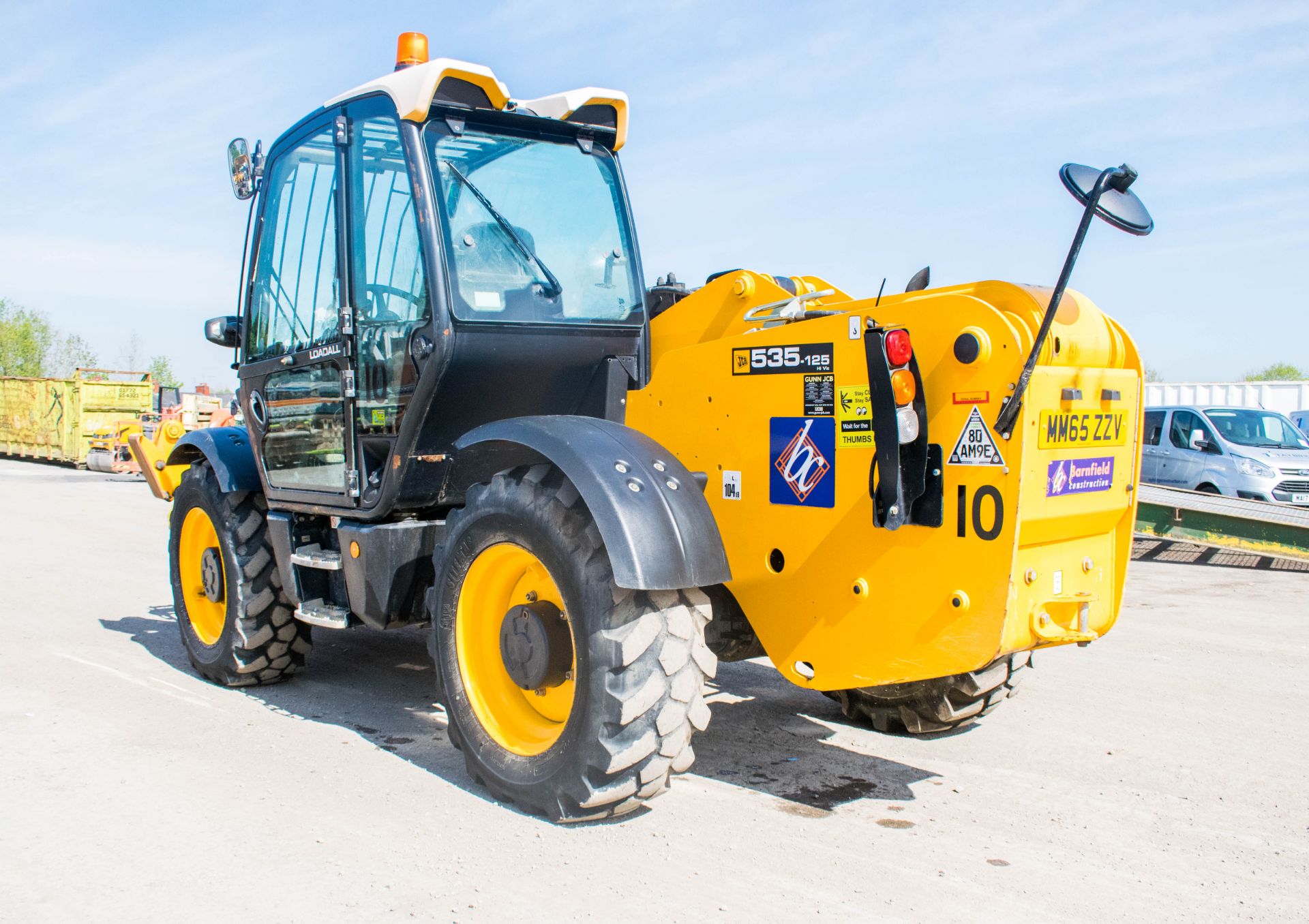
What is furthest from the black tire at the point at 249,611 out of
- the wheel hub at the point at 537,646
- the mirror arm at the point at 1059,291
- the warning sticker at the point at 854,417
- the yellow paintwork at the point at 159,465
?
the mirror arm at the point at 1059,291

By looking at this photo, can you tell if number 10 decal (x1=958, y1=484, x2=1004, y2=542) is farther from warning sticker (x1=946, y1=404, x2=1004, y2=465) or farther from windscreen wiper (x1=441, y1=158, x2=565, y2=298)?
windscreen wiper (x1=441, y1=158, x2=565, y2=298)

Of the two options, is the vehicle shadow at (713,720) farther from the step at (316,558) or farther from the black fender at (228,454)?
the black fender at (228,454)

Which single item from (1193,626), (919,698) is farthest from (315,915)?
(1193,626)

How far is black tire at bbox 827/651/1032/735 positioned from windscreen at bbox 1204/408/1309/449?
1159 cm

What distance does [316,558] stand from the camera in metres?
4.78

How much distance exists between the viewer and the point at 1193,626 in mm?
7484

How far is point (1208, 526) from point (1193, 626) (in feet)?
13.5

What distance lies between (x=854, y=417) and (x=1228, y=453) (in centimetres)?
1256

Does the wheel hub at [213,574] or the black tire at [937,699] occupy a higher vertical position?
the wheel hub at [213,574]

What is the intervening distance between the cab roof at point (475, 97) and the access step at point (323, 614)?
6.47 ft

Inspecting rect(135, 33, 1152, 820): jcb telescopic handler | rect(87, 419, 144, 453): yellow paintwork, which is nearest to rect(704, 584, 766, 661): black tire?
rect(135, 33, 1152, 820): jcb telescopic handler

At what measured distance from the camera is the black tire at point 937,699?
13.3 ft

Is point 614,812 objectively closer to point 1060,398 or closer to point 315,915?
point 315,915

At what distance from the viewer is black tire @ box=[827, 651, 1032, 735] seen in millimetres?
4066
